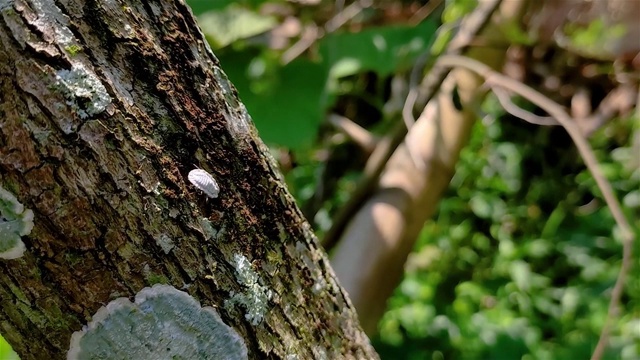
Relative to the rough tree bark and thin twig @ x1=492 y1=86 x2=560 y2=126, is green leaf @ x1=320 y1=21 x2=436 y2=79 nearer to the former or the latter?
→ thin twig @ x1=492 y1=86 x2=560 y2=126

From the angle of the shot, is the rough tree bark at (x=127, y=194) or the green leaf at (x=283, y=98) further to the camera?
the green leaf at (x=283, y=98)

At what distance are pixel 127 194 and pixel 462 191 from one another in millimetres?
1692

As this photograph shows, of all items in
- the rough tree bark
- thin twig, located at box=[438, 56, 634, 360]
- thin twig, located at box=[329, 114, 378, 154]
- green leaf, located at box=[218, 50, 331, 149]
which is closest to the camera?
the rough tree bark

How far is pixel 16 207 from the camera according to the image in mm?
365

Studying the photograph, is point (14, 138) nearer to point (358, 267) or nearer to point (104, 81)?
point (104, 81)

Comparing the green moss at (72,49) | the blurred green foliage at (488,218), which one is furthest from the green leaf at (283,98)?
the green moss at (72,49)

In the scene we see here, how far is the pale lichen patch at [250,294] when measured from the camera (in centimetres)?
45

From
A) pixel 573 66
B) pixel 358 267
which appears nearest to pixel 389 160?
pixel 358 267

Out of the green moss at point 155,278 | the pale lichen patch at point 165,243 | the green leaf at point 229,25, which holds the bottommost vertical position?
the green moss at point 155,278

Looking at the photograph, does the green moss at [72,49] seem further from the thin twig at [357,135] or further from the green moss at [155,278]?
the thin twig at [357,135]

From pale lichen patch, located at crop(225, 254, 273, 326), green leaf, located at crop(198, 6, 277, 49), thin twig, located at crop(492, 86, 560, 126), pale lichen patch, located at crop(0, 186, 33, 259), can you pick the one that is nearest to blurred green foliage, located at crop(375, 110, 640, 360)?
thin twig, located at crop(492, 86, 560, 126)

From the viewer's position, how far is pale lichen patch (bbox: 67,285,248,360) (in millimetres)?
410

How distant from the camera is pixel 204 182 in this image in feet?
1.38

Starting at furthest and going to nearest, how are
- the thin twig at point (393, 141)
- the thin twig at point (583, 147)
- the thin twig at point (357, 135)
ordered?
the thin twig at point (357, 135) < the thin twig at point (393, 141) < the thin twig at point (583, 147)
